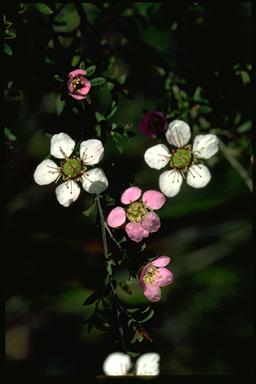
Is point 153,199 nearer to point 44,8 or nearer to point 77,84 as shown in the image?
point 77,84

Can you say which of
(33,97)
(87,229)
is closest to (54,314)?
(87,229)

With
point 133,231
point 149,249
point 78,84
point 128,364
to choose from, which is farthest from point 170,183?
point 149,249

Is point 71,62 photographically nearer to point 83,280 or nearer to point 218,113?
point 218,113

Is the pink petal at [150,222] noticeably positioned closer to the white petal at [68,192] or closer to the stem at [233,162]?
the white petal at [68,192]

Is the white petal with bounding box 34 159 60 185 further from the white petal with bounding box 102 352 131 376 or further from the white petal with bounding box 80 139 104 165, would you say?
the white petal with bounding box 102 352 131 376

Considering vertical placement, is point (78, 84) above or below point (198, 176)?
above
